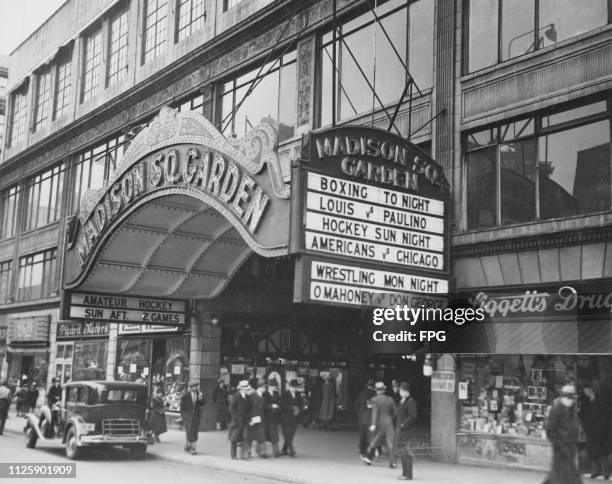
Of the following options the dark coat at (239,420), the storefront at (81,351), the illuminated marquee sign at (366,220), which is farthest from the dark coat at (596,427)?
the storefront at (81,351)

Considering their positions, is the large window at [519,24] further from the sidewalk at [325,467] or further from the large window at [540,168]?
the sidewalk at [325,467]

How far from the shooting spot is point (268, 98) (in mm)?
25969

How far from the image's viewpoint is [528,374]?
16.7 metres

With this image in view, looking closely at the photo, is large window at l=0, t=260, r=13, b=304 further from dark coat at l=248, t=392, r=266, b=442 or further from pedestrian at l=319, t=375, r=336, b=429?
dark coat at l=248, t=392, r=266, b=442

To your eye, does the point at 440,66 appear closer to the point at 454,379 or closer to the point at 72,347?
the point at 454,379

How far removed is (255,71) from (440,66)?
9.47 meters

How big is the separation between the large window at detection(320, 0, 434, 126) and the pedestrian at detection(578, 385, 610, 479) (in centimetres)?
897

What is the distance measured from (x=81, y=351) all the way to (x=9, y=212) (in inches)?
559

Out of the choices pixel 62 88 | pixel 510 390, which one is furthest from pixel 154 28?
pixel 510 390

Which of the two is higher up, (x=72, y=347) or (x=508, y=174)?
(x=508, y=174)

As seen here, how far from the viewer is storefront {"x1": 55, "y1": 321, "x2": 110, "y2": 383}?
33.1 meters

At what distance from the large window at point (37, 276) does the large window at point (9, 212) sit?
3142mm

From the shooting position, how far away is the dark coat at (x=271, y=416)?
19078 millimetres

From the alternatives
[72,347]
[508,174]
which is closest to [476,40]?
[508,174]
